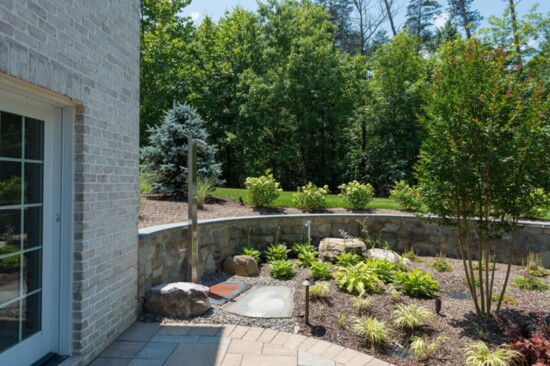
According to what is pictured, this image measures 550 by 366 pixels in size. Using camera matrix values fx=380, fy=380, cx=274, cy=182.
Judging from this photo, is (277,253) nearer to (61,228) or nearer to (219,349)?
(219,349)

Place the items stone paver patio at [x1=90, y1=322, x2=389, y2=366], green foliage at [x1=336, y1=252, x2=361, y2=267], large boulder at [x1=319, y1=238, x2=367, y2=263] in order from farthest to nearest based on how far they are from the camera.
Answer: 1. large boulder at [x1=319, y1=238, x2=367, y2=263]
2. green foliage at [x1=336, y1=252, x2=361, y2=267]
3. stone paver patio at [x1=90, y1=322, x2=389, y2=366]

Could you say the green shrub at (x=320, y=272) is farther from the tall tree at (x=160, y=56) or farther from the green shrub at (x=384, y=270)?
the tall tree at (x=160, y=56)

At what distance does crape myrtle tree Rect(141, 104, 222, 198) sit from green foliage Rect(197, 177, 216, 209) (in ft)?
0.59

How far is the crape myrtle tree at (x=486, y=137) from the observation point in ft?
12.6

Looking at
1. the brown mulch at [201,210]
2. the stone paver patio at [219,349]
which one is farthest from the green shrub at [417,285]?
the brown mulch at [201,210]

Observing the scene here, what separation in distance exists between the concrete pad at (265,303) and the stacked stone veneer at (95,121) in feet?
3.81

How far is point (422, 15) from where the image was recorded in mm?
23609

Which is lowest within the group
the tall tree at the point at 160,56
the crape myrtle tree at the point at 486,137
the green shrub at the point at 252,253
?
the green shrub at the point at 252,253

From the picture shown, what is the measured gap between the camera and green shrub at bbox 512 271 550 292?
539cm

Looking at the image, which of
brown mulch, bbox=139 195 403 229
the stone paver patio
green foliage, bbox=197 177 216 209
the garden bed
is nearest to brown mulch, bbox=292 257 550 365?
the garden bed

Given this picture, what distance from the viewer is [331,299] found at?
15.0 feet

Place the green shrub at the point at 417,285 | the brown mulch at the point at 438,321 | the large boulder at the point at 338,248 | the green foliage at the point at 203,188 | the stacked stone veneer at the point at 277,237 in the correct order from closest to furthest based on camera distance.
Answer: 1. the brown mulch at the point at 438,321
2. the stacked stone veneer at the point at 277,237
3. the green shrub at the point at 417,285
4. the large boulder at the point at 338,248
5. the green foliage at the point at 203,188

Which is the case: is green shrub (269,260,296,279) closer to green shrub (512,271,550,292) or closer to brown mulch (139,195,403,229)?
brown mulch (139,195,403,229)

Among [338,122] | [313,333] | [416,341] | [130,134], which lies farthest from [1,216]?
[338,122]
